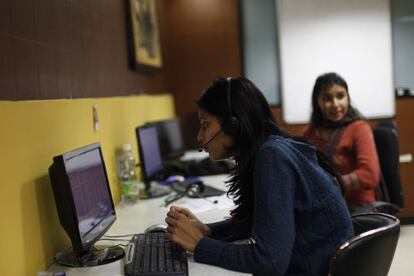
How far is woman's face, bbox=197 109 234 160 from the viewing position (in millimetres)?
1467

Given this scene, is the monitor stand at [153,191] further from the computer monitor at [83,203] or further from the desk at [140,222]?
the computer monitor at [83,203]

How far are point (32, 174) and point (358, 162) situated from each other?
1.81 meters

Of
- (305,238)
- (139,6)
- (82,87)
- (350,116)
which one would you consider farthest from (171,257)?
(139,6)

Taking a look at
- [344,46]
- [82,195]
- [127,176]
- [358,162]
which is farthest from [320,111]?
[82,195]

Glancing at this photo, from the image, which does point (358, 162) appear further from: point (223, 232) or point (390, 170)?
point (223, 232)

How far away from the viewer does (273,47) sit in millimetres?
4445

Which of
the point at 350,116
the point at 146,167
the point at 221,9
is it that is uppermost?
the point at 221,9

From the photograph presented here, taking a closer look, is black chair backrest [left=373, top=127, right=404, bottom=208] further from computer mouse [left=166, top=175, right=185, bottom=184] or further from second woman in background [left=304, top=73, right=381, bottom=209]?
computer mouse [left=166, top=175, right=185, bottom=184]

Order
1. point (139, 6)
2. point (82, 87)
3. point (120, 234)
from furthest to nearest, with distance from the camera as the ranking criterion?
point (139, 6) → point (82, 87) → point (120, 234)

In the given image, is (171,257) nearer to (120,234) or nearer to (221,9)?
(120,234)

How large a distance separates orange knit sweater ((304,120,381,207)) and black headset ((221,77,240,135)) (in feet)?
4.34

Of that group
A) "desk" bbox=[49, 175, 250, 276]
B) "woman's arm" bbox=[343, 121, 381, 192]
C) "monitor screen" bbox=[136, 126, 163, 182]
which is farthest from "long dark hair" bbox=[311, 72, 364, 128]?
"monitor screen" bbox=[136, 126, 163, 182]

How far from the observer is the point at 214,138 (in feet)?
4.86

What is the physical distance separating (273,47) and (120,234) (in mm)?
3023
